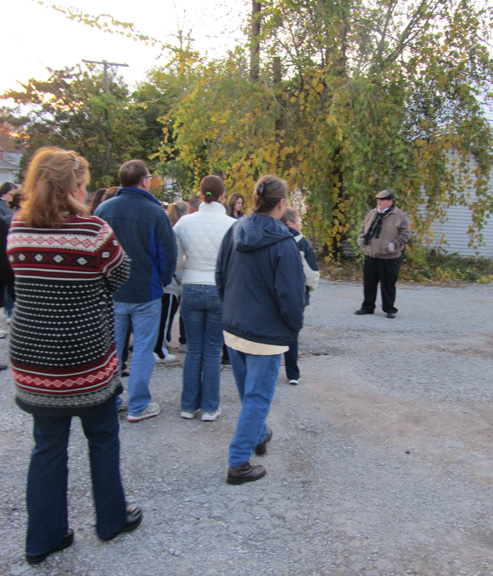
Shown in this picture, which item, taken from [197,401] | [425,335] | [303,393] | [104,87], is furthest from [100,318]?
[104,87]

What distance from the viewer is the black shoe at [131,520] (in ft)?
8.77

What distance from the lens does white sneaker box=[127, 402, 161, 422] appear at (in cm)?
407

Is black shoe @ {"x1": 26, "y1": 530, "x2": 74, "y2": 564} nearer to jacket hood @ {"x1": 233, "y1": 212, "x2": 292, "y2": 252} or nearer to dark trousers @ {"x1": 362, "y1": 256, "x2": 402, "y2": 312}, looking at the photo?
jacket hood @ {"x1": 233, "y1": 212, "x2": 292, "y2": 252}

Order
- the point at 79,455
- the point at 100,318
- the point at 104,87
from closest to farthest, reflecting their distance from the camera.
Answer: the point at 100,318 → the point at 79,455 → the point at 104,87

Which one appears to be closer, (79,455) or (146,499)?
(146,499)

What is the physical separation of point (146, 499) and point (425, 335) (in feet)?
17.3


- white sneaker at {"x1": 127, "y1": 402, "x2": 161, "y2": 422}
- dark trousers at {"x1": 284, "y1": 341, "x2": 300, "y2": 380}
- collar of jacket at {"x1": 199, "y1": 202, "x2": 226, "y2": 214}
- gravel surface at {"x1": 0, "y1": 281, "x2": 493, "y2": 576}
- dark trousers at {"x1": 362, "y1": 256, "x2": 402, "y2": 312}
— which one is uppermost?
collar of jacket at {"x1": 199, "y1": 202, "x2": 226, "y2": 214}

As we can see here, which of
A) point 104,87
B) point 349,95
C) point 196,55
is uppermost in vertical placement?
point 104,87

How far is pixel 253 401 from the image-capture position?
3184 millimetres

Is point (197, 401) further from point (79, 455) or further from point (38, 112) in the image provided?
point (38, 112)

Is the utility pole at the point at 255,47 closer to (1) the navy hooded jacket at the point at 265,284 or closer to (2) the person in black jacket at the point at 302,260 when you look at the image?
(2) the person in black jacket at the point at 302,260

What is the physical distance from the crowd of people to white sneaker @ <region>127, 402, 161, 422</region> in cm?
1

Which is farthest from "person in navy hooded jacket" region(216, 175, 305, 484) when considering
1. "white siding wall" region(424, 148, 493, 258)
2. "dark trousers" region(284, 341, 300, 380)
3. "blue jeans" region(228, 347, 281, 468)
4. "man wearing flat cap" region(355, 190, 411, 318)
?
"white siding wall" region(424, 148, 493, 258)

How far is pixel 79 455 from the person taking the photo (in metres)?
3.51
